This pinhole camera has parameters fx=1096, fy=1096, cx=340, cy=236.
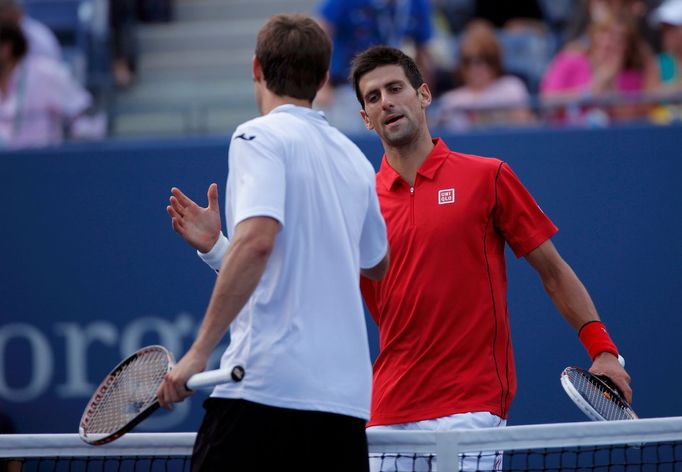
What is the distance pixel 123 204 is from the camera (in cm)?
643

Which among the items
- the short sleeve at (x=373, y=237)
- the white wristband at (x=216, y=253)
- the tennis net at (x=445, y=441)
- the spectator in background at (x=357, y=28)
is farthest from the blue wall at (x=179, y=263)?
the short sleeve at (x=373, y=237)

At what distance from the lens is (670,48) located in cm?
675

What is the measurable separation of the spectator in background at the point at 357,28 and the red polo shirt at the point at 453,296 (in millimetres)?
3087

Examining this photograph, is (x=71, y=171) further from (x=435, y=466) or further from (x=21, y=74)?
(x=435, y=466)

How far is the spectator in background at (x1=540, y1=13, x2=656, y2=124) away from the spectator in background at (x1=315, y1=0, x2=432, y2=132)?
905 mm

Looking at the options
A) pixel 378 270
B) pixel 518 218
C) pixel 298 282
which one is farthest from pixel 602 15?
pixel 298 282

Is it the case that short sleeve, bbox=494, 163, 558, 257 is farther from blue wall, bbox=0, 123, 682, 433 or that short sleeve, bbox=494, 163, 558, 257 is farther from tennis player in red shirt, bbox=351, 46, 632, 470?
blue wall, bbox=0, 123, 682, 433

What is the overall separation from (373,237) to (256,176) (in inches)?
19.2

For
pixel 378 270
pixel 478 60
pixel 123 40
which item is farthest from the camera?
pixel 123 40

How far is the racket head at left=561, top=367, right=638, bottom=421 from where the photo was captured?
3.23 metres

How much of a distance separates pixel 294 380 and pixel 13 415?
4133mm

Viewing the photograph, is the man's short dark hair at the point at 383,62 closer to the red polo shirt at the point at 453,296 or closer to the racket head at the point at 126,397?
the red polo shirt at the point at 453,296

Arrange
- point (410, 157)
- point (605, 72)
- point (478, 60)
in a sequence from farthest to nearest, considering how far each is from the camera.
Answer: point (478, 60)
point (605, 72)
point (410, 157)

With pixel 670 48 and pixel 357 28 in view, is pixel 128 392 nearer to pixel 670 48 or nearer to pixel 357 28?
pixel 357 28
